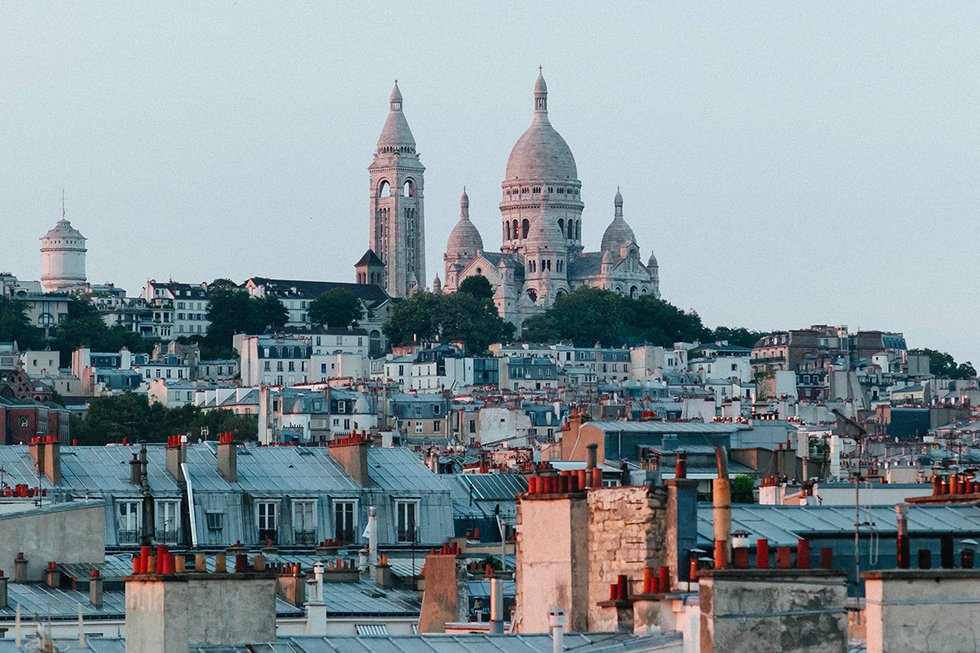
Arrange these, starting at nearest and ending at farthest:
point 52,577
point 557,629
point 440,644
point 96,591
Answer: point 557,629, point 440,644, point 96,591, point 52,577

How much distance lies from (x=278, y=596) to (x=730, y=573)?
1117cm

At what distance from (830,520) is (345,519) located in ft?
66.9

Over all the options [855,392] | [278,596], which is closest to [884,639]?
[278,596]

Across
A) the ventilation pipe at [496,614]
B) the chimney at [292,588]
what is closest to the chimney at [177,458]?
the chimney at [292,588]

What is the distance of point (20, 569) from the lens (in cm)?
2731

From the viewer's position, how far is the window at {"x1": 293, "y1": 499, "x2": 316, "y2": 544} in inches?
1633

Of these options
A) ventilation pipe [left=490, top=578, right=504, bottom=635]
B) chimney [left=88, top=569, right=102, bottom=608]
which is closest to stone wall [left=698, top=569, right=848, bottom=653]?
ventilation pipe [left=490, top=578, right=504, bottom=635]

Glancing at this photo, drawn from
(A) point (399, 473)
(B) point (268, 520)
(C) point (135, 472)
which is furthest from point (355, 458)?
(C) point (135, 472)

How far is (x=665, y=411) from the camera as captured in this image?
12975cm

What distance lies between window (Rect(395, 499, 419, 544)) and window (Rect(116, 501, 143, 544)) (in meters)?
3.63

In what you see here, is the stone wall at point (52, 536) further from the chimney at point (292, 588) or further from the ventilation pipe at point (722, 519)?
the ventilation pipe at point (722, 519)

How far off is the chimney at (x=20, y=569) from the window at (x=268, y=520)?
13.5 meters

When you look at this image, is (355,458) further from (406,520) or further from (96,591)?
(96,591)

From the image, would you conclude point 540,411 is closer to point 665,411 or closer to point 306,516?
point 665,411
